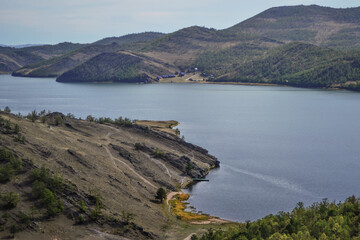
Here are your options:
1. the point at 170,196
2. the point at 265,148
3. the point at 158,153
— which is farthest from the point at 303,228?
the point at 265,148

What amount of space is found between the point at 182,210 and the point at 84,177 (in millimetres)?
17638

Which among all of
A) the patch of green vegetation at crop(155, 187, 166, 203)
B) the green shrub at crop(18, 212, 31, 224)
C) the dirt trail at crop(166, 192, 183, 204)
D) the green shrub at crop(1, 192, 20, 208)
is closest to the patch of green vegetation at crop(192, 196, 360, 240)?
the patch of green vegetation at crop(155, 187, 166, 203)

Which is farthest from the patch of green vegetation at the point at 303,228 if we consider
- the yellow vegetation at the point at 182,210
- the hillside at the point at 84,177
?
the hillside at the point at 84,177

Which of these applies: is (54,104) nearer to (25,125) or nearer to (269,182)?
(25,125)

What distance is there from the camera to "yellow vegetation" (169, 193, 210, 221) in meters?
72.5

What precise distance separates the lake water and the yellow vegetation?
201 cm

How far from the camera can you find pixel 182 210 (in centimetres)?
7606

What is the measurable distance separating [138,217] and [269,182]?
32.2m

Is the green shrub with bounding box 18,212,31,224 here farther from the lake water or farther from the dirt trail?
the lake water

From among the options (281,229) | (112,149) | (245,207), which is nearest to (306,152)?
(245,207)

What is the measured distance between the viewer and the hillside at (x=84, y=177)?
6266 centimetres

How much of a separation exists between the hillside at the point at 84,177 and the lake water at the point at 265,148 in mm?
9004

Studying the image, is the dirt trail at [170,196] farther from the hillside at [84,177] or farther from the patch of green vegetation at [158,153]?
the patch of green vegetation at [158,153]

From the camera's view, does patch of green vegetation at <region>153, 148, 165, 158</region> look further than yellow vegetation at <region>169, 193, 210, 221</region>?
Yes
